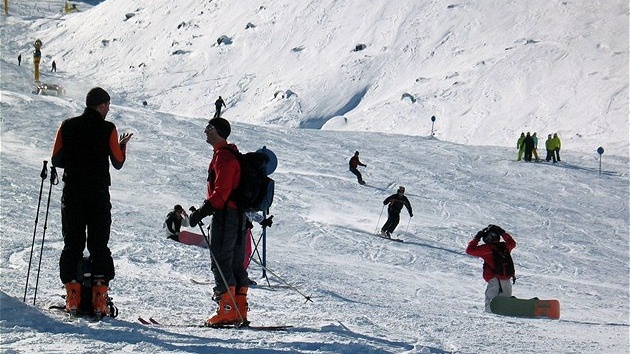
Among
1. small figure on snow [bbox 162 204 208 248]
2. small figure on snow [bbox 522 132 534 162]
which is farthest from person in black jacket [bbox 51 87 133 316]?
small figure on snow [bbox 522 132 534 162]

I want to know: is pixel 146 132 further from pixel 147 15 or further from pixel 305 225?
pixel 147 15

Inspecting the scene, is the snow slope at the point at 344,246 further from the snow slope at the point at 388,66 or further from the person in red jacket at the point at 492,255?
the snow slope at the point at 388,66

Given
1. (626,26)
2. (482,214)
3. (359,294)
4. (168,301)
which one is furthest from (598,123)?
(168,301)

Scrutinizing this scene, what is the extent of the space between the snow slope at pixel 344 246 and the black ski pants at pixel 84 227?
1.64 ft

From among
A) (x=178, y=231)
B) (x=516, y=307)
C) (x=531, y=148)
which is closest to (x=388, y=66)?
(x=531, y=148)

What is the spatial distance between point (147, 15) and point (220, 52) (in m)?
19.1

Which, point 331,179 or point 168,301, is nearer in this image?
point 168,301

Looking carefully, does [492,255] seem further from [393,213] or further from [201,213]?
[393,213]

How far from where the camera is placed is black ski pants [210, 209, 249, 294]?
6555 millimetres

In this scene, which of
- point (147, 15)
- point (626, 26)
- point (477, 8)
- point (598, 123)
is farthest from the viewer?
point (147, 15)

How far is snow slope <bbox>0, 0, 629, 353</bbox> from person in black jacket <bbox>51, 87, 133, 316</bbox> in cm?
46

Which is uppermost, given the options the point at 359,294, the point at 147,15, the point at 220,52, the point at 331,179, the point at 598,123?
the point at 147,15

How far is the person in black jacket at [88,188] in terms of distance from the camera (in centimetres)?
625

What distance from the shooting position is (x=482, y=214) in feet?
74.7
